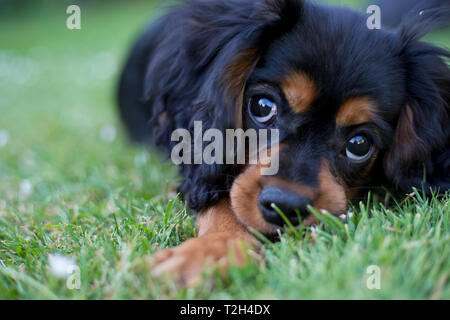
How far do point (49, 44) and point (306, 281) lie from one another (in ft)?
38.9

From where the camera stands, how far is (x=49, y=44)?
37.7 feet

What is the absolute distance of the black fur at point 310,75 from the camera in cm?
189

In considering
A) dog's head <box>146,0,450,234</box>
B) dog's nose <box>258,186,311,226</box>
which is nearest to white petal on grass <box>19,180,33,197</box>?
dog's head <box>146,0,450,234</box>

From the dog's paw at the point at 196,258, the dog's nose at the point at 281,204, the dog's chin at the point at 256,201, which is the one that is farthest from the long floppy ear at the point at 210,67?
the dog's paw at the point at 196,258

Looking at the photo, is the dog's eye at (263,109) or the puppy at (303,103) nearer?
the puppy at (303,103)

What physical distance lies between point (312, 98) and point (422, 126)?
2.00 feet

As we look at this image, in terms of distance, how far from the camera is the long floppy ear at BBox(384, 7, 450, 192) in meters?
2.05

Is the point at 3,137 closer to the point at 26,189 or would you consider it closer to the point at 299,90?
the point at 26,189

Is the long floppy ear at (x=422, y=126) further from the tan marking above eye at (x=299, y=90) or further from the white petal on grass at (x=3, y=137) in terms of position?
the white petal on grass at (x=3, y=137)

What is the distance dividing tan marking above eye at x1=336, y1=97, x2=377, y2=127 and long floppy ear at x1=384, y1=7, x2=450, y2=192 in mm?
271

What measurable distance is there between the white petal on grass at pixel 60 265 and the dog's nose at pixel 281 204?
29.8 inches

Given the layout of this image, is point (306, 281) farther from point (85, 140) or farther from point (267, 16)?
point (85, 140)

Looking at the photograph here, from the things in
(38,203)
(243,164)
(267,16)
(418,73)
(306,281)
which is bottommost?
(38,203)
